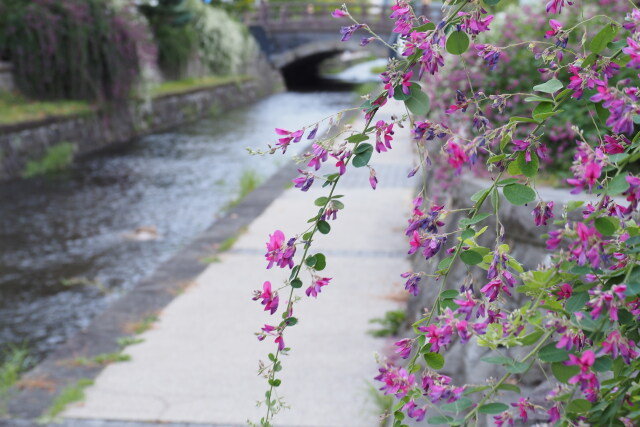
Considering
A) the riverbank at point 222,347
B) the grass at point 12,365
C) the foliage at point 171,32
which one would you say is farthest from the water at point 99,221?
the foliage at point 171,32

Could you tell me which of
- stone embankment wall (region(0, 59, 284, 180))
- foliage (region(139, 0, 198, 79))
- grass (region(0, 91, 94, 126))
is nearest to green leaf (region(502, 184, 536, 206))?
stone embankment wall (region(0, 59, 284, 180))

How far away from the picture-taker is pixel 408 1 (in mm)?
1265

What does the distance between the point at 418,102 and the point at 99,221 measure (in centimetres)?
763

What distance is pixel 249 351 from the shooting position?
156 inches

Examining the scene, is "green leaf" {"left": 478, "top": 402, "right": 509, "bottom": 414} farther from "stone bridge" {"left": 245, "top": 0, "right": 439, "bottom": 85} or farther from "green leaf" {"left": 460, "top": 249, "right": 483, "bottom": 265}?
"stone bridge" {"left": 245, "top": 0, "right": 439, "bottom": 85}

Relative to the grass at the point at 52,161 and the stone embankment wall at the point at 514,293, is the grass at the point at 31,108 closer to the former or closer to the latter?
the grass at the point at 52,161

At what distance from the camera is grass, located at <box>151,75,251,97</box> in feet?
58.2

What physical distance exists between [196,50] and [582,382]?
2136 cm

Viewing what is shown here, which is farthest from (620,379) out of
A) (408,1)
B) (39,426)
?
(39,426)

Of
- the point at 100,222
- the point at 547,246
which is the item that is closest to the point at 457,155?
the point at 547,246

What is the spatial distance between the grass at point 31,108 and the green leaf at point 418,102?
36.2ft

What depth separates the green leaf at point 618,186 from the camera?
1.06m

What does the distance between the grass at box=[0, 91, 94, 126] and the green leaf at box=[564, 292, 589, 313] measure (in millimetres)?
11211

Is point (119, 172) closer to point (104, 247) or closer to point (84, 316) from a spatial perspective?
point (104, 247)
